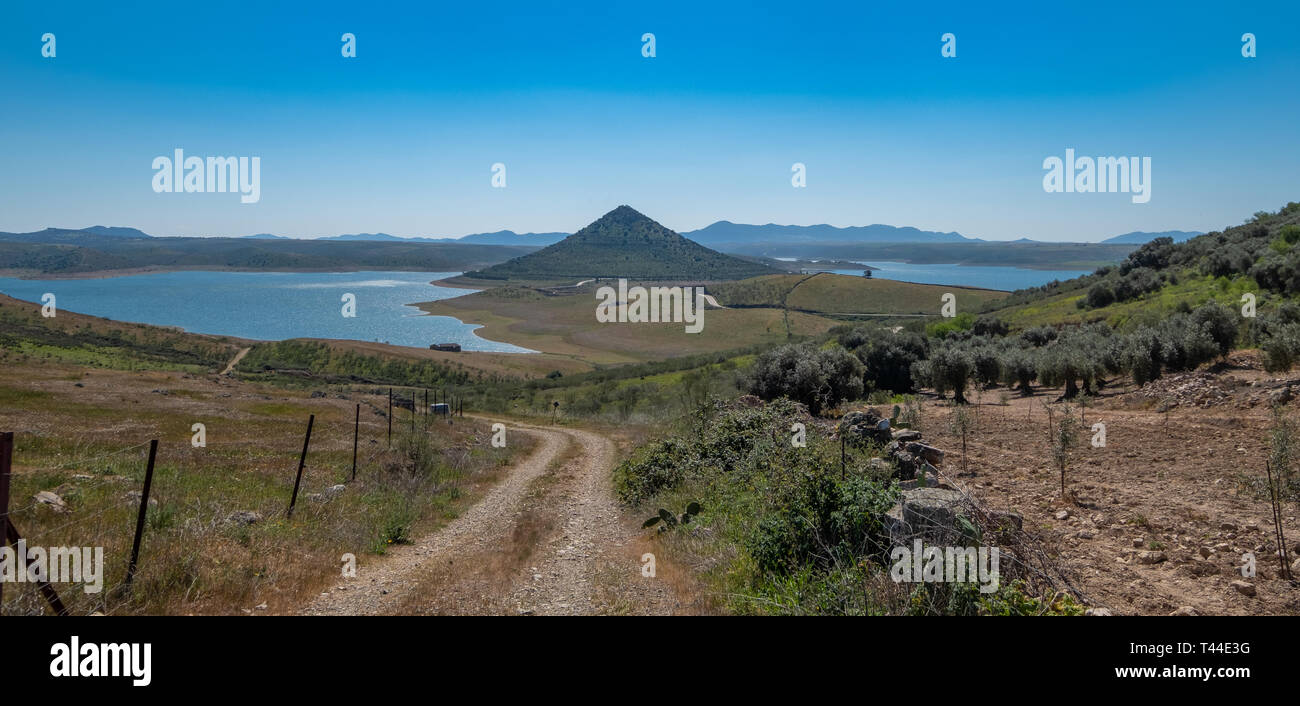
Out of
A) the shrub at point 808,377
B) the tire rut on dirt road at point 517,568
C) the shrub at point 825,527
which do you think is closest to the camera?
the shrub at point 825,527

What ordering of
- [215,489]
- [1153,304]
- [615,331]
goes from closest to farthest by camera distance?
[215,489] → [1153,304] → [615,331]

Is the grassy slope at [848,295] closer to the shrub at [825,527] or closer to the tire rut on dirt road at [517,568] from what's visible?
the tire rut on dirt road at [517,568]

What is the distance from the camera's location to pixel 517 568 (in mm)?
9336

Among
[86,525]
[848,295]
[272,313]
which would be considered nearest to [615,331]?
[848,295]

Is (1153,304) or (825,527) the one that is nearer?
(825,527)

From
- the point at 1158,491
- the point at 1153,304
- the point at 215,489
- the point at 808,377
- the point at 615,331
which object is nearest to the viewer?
the point at 1158,491

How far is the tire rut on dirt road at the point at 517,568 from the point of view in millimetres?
7445

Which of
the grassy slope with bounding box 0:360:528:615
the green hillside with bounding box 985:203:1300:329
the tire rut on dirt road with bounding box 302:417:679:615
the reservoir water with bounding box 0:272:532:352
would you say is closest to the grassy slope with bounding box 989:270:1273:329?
the green hillside with bounding box 985:203:1300:329

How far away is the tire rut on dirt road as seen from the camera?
745 cm

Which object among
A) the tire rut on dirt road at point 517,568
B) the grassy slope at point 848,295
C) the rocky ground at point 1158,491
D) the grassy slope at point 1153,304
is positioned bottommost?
the tire rut on dirt road at point 517,568

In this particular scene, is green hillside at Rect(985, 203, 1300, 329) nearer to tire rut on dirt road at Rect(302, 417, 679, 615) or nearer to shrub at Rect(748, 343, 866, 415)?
shrub at Rect(748, 343, 866, 415)

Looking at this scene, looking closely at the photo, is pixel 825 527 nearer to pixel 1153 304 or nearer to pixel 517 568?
pixel 517 568

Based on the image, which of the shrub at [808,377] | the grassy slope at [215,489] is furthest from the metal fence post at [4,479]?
the shrub at [808,377]
